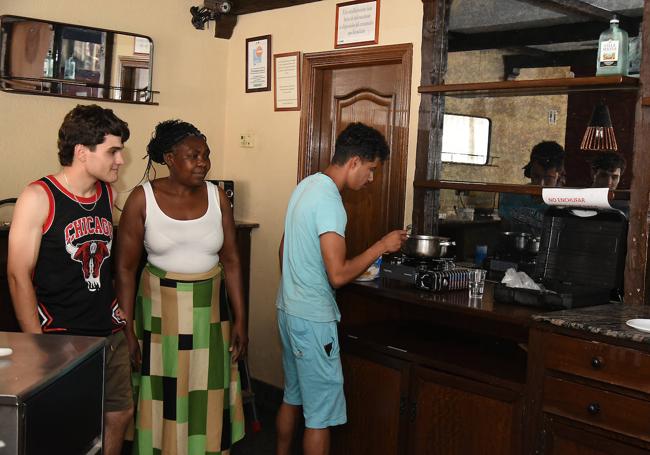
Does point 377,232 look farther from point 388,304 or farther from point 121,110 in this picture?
point 121,110

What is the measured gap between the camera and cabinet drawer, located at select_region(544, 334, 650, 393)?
2471 millimetres

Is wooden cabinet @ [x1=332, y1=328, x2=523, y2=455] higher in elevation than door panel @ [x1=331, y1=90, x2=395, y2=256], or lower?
lower

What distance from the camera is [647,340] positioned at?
2.43m

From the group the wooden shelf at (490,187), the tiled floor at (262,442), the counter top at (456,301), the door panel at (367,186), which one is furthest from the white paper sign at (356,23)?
the tiled floor at (262,442)

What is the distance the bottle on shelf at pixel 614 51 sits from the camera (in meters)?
3.08

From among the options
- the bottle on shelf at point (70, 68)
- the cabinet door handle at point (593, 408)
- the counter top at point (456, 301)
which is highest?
the bottle on shelf at point (70, 68)

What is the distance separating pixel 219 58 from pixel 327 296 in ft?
7.72

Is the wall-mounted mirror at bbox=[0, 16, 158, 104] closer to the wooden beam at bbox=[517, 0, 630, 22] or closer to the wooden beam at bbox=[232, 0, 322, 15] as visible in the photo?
the wooden beam at bbox=[232, 0, 322, 15]

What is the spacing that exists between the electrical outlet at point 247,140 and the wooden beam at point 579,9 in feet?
6.46

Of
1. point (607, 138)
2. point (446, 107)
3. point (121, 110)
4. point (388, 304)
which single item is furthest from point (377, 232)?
point (121, 110)

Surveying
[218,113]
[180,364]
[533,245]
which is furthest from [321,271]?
[218,113]

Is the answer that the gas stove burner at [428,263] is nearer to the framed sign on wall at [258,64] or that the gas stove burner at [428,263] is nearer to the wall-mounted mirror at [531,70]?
the wall-mounted mirror at [531,70]

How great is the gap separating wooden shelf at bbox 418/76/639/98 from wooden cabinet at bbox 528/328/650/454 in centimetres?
107

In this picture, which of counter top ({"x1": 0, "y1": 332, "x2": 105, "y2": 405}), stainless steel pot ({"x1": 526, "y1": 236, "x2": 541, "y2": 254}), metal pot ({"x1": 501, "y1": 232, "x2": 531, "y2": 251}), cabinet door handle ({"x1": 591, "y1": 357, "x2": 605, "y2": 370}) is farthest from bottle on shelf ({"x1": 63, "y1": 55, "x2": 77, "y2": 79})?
cabinet door handle ({"x1": 591, "y1": 357, "x2": 605, "y2": 370})
